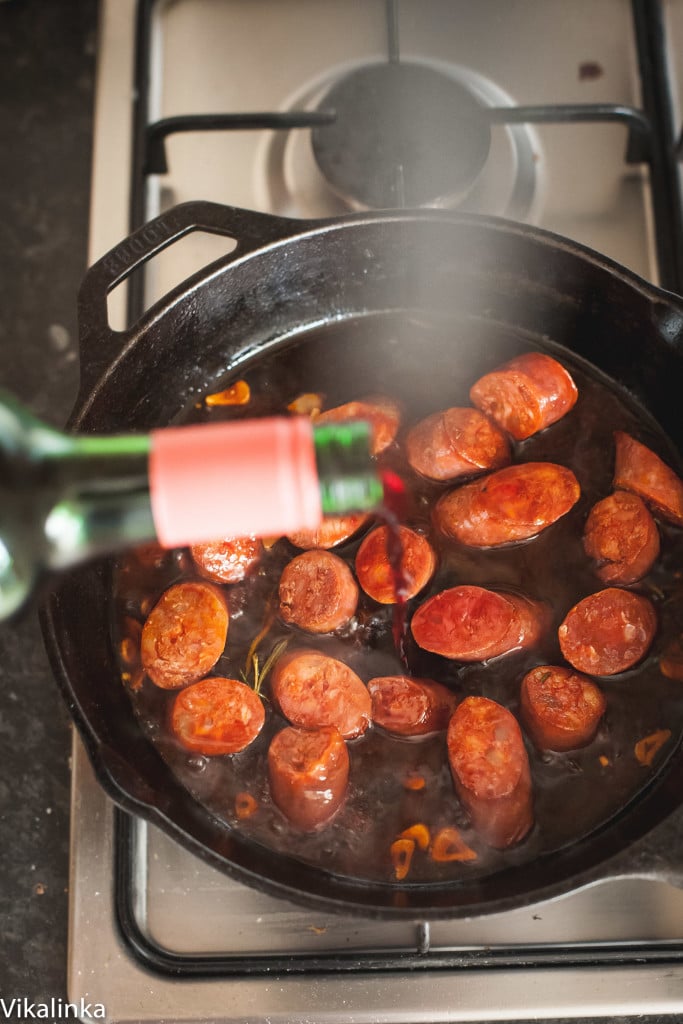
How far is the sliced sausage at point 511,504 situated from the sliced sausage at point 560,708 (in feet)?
0.55

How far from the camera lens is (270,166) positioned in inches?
51.4

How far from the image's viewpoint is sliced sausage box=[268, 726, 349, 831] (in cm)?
98

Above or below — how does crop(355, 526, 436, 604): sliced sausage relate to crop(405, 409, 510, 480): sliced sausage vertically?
below

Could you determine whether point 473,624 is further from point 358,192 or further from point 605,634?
point 358,192

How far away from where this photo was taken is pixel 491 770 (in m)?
0.96

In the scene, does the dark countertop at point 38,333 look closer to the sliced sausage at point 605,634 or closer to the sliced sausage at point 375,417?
the sliced sausage at point 375,417

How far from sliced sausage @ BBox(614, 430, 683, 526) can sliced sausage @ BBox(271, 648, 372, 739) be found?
0.41m

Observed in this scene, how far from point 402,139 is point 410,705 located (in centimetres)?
77

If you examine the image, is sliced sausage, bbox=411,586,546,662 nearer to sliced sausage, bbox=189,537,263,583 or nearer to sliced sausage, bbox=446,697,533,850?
sliced sausage, bbox=446,697,533,850

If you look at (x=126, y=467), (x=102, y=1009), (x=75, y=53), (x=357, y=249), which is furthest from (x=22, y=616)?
(x=75, y=53)

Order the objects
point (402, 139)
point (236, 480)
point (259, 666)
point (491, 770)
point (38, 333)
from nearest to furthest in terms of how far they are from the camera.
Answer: point (236, 480), point (491, 770), point (259, 666), point (402, 139), point (38, 333)

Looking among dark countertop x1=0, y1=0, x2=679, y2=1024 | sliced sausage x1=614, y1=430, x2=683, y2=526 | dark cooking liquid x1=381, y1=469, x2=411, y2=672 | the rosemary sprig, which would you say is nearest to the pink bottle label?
dark cooking liquid x1=381, y1=469, x2=411, y2=672

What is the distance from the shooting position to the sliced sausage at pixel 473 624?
3.31 feet

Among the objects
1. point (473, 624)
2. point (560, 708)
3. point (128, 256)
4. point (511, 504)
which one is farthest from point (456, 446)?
point (128, 256)
